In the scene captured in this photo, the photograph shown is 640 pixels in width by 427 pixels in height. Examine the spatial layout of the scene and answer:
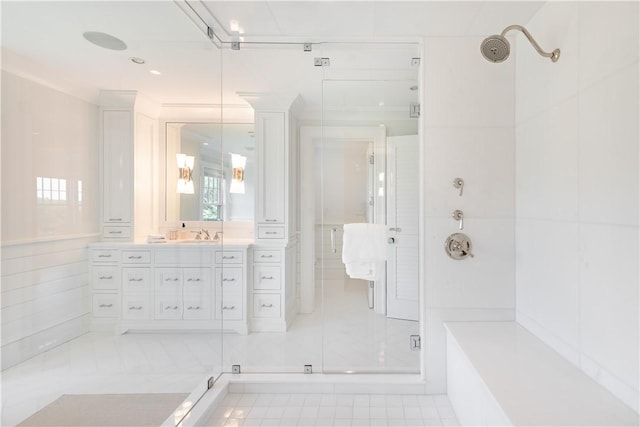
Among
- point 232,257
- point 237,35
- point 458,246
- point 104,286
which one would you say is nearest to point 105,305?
point 104,286

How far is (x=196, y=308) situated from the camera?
3.07 meters

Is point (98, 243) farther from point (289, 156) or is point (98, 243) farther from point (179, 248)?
point (289, 156)

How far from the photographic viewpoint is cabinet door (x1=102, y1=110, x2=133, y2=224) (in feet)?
10.3

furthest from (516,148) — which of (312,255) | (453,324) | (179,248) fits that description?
(179,248)

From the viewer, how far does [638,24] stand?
115 centimetres

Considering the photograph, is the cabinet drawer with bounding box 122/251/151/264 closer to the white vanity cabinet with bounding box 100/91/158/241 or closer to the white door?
the white vanity cabinet with bounding box 100/91/158/241

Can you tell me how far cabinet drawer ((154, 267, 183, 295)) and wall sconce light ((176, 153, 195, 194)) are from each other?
892mm

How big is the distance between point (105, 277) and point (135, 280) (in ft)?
0.81

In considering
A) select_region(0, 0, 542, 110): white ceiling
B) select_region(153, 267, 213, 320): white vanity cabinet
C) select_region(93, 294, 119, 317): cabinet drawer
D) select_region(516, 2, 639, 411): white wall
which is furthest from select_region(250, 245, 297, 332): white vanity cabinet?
select_region(516, 2, 639, 411): white wall

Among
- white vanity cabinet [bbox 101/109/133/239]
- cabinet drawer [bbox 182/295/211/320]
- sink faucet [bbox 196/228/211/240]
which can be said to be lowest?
cabinet drawer [bbox 182/295/211/320]

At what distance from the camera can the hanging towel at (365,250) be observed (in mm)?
2676

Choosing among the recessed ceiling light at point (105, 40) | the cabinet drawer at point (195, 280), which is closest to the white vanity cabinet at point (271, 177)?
the cabinet drawer at point (195, 280)

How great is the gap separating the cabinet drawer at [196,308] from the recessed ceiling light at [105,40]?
2.15 metres

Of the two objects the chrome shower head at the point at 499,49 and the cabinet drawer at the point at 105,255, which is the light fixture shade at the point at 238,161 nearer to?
the cabinet drawer at the point at 105,255
